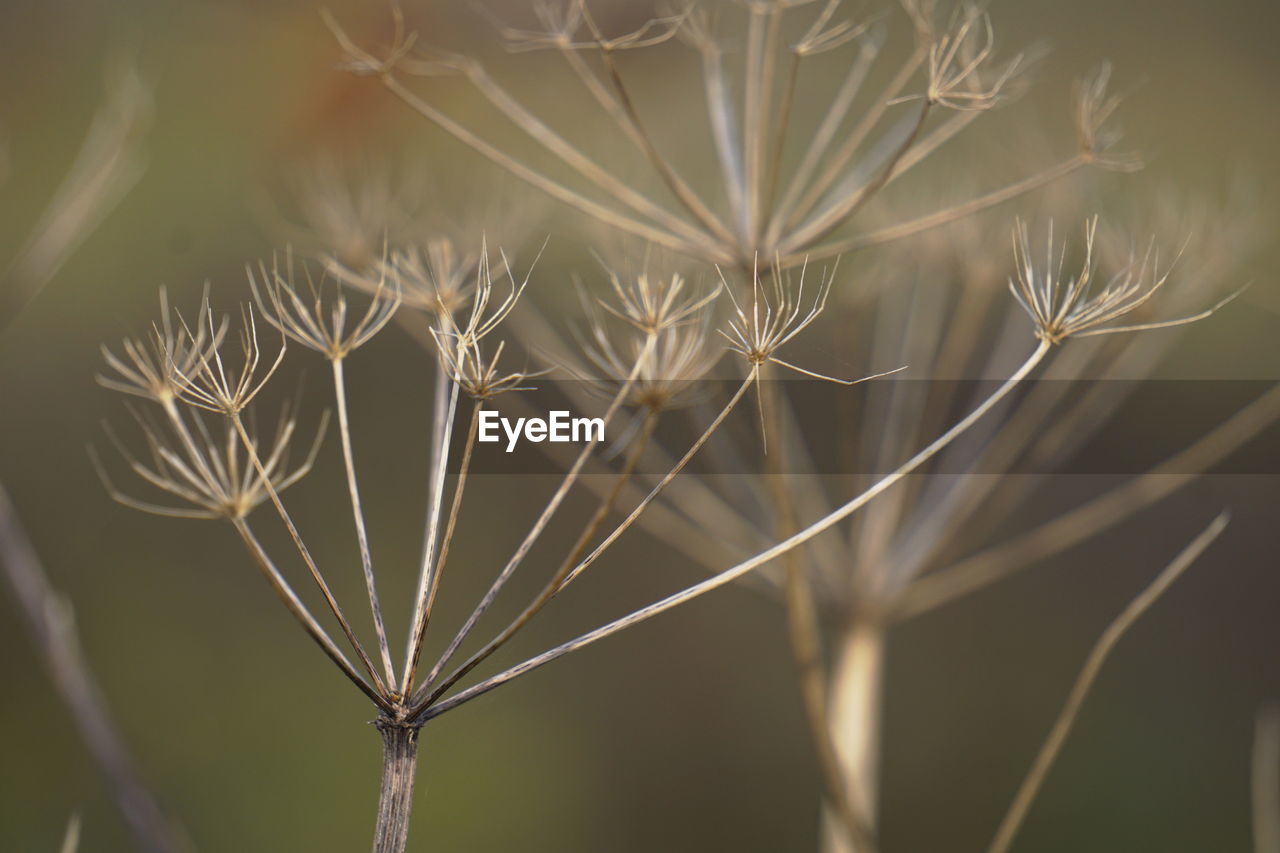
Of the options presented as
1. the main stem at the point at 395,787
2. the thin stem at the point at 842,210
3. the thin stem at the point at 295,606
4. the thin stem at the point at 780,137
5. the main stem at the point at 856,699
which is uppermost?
the thin stem at the point at 780,137

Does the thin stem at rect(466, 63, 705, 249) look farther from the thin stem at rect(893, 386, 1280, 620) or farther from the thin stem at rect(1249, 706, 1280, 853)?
the thin stem at rect(1249, 706, 1280, 853)

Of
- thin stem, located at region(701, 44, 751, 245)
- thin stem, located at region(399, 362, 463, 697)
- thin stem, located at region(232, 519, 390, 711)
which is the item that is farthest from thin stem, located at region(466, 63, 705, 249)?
thin stem, located at region(232, 519, 390, 711)

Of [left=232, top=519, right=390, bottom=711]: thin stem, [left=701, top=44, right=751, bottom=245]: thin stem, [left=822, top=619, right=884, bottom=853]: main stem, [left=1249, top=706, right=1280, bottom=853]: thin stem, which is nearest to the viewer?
[left=232, top=519, right=390, bottom=711]: thin stem

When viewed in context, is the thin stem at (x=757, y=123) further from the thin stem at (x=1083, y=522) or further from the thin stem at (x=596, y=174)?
the thin stem at (x=1083, y=522)

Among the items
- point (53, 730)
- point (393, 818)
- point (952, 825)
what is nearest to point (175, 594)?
point (53, 730)

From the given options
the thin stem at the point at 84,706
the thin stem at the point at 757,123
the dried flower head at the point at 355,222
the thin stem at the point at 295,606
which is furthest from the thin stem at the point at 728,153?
the thin stem at the point at 84,706

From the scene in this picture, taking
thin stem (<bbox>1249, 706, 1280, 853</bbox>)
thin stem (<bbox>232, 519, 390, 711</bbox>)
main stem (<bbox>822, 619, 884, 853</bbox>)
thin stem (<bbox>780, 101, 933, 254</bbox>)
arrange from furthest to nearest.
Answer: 1. main stem (<bbox>822, 619, 884, 853</bbox>)
2. thin stem (<bbox>1249, 706, 1280, 853</bbox>)
3. thin stem (<bbox>780, 101, 933, 254</bbox>)
4. thin stem (<bbox>232, 519, 390, 711</bbox>)

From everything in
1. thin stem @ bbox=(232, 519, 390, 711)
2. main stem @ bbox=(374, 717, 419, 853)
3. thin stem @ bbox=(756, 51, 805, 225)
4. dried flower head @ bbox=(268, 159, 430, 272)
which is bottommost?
main stem @ bbox=(374, 717, 419, 853)
